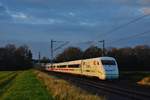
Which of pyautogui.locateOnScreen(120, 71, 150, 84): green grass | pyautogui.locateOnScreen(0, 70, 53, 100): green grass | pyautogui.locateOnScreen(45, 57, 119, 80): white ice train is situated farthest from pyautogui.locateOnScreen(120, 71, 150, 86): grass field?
pyautogui.locateOnScreen(0, 70, 53, 100): green grass

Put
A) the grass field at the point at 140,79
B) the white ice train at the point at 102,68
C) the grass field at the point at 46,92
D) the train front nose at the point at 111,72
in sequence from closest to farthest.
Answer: the grass field at the point at 46,92 → the grass field at the point at 140,79 → the train front nose at the point at 111,72 → the white ice train at the point at 102,68

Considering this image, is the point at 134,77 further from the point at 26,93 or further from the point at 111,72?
the point at 26,93

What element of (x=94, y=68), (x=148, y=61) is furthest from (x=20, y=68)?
(x=94, y=68)

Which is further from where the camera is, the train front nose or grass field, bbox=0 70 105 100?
the train front nose

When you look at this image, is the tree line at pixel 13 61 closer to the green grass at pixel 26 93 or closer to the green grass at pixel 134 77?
the green grass at pixel 134 77

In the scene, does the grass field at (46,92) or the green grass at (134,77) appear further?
the green grass at (134,77)

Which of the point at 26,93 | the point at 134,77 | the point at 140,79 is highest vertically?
the point at 134,77

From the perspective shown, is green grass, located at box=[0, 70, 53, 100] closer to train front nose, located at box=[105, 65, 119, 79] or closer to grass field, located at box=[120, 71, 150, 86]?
grass field, located at box=[120, 71, 150, 86]

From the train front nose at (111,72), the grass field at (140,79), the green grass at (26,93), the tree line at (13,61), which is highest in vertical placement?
the tree line at (13,61)

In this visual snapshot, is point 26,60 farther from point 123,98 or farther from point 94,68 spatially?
point 123,98

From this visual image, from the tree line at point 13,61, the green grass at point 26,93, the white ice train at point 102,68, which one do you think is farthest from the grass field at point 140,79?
the tree line at point 13,61

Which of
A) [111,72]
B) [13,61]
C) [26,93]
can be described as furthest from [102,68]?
[13,61]

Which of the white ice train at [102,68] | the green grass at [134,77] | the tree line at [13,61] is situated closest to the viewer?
the white ice train at [102,68]

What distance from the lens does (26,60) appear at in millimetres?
192500
